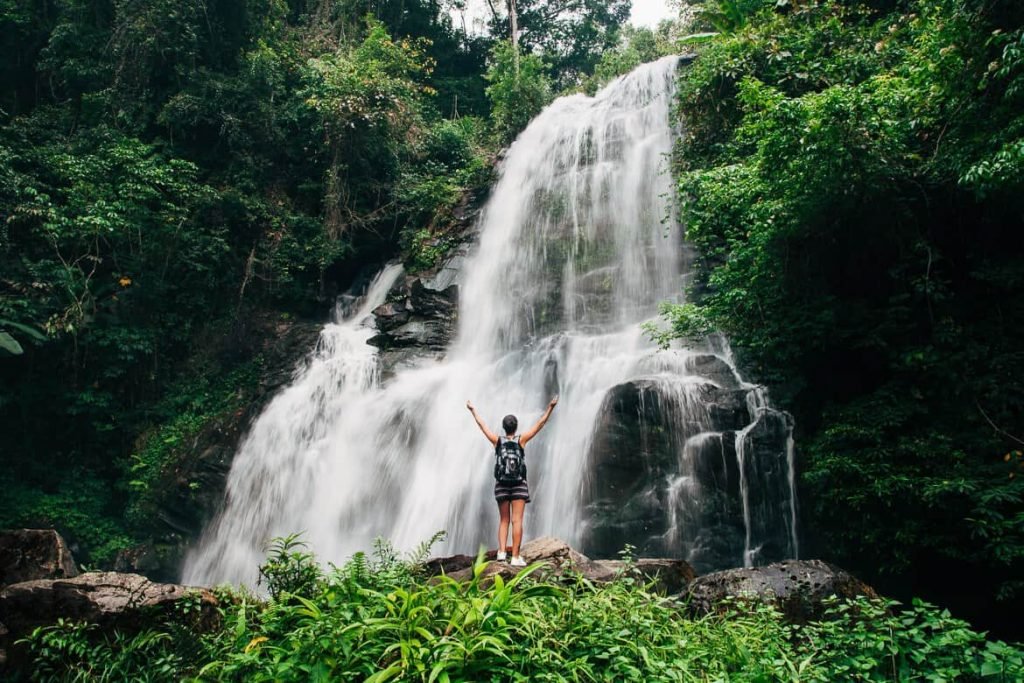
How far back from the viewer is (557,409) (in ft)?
32.1

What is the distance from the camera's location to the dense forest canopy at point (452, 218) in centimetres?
616

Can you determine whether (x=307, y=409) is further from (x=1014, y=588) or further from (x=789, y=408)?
(x=1014, y=588)

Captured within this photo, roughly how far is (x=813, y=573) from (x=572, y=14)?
88.4ft

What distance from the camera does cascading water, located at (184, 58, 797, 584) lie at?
25.9ft

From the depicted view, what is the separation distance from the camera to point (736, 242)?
8047 mm

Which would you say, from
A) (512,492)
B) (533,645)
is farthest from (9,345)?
(533,645)

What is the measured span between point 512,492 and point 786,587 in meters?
2.33

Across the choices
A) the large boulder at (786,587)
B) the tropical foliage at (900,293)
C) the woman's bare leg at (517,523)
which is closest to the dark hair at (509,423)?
the woman's bare leg at (517,523)

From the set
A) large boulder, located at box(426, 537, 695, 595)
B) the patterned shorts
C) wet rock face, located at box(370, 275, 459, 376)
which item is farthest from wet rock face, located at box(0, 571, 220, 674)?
wet rock face, located at box(370, 275, 459, 376)

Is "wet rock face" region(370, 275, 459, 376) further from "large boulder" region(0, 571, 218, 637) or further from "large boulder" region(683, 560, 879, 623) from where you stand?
"large boulder" region(683, 560, 879, 623)

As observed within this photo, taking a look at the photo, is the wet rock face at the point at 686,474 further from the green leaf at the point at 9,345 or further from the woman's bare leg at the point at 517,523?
the green leaf at the point at 9,345

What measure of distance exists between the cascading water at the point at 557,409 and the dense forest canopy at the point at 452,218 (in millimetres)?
872

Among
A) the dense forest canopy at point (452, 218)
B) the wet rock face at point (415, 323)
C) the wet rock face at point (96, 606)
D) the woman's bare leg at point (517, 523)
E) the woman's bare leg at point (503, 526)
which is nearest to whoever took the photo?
the wet rock face at point (96, 606)

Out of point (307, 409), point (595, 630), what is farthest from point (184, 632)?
point (307, 409)
